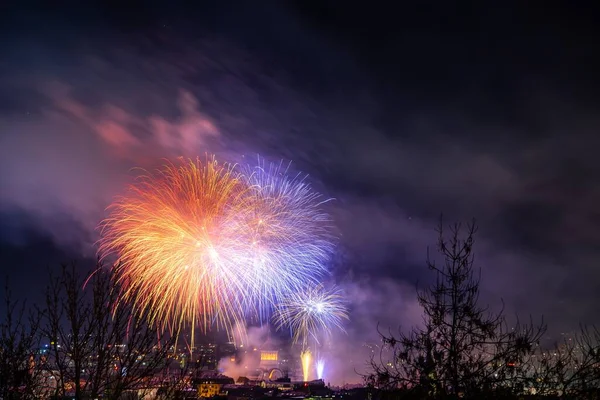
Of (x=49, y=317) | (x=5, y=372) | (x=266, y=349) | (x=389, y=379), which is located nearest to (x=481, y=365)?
(x=389, y=379)

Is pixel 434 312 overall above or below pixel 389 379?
above

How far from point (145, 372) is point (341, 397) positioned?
7485 centimetres

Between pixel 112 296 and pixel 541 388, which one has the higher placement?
pixel 112 296

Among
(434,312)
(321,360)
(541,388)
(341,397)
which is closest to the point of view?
(541,388)

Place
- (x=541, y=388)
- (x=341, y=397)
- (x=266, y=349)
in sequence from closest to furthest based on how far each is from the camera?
(x=541, y=388) < (x=341, y=397) < (x=266, y=349)

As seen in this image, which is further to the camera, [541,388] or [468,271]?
[468,271]

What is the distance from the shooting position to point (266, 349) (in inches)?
7185

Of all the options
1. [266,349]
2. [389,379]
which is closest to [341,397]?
[389,379]

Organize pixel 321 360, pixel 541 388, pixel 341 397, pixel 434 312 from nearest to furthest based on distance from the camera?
pixel 541 388 → pixel 434 312 → pixel 341 397 → pixel 321 360

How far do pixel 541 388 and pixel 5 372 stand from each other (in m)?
14.0

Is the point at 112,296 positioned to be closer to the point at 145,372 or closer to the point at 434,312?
the point at 145,372

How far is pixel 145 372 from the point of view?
41.5ft

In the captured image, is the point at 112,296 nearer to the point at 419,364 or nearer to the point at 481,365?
the point at 419,364

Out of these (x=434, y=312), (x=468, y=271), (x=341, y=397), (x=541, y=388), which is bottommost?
(x=341, y=397)
